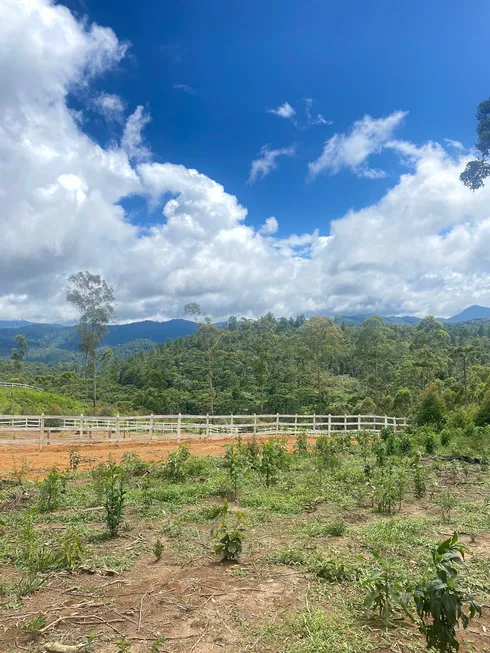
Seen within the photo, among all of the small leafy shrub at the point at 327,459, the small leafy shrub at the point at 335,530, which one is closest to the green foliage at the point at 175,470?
the small leafy shrub at the point at 327,459

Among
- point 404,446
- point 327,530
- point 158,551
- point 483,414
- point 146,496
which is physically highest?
point 158,551

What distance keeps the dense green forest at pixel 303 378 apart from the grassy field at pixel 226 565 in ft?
84.7

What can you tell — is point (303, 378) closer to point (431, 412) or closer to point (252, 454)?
point (431, 412)

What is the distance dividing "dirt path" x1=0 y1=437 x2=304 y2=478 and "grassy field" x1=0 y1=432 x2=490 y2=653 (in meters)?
4.49

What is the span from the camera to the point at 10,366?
319 ft

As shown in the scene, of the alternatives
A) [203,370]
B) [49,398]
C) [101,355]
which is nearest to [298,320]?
[203,370]

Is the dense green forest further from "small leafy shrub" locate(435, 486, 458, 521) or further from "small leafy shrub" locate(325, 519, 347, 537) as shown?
"small leafy shrub" locate(325, 519, 347, 537)

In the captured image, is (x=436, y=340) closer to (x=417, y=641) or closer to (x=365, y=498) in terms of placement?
(x=365, y=498)

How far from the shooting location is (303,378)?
61625 millimetres

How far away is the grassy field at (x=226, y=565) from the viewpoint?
12.2 feet

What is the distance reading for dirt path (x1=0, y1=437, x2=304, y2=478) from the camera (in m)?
13.7

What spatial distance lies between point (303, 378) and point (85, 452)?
155 feet

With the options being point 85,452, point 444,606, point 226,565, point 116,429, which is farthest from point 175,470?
point 116,429

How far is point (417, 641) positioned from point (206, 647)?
1.78 m
